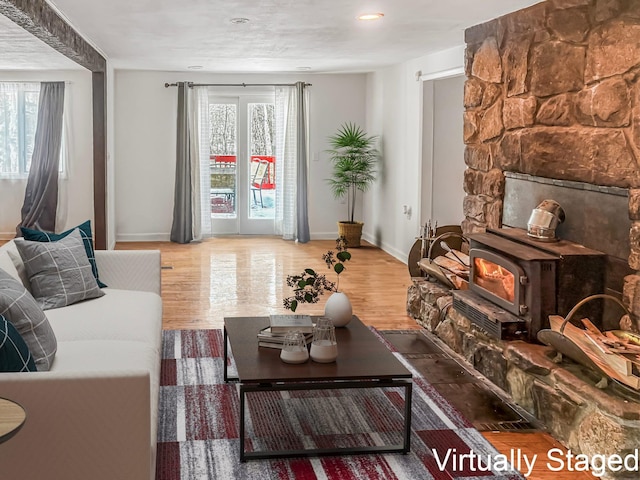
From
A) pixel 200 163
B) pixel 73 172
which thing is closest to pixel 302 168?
pixel 200 163

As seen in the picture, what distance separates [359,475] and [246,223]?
7.48m

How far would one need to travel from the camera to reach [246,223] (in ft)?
34.0

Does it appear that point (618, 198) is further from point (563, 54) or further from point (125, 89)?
Result: point (125, 89)

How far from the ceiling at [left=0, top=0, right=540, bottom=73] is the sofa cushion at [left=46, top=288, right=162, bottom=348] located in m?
1.77

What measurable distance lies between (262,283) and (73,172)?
12.7 feet

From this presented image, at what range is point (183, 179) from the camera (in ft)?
32.3

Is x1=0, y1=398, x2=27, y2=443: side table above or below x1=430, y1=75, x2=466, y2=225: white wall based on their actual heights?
below

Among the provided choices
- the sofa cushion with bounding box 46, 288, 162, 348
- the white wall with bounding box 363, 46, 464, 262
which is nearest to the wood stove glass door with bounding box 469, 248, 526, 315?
the sofa cushion with bounding box 46, 288, 162, 348

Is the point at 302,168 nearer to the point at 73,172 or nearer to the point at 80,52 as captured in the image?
the point at 73,172

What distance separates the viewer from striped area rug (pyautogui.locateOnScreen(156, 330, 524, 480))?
10.2ft

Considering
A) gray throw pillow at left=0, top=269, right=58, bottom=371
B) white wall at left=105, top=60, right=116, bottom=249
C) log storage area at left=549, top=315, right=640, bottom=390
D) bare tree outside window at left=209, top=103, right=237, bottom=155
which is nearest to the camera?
gray throw pillow at left=0, top=269, right=58, bottom=371

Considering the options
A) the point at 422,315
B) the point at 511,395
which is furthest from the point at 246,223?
the point at 511,395

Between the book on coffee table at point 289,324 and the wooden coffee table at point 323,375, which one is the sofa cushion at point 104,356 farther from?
the book on coffee table at point 289,324

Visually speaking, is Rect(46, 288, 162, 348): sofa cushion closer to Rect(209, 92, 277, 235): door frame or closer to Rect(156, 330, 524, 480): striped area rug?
Rect(156, 330, 524, 480): striped area rug
